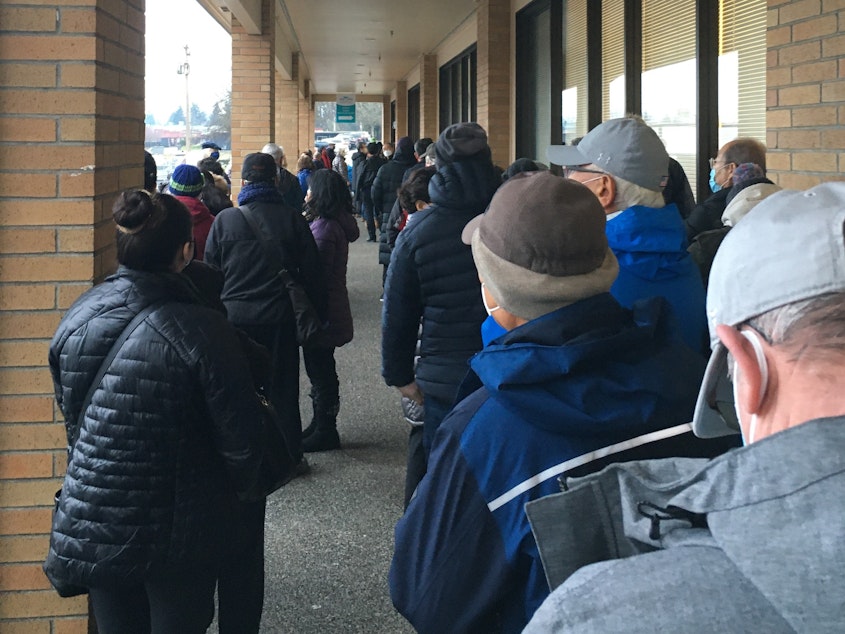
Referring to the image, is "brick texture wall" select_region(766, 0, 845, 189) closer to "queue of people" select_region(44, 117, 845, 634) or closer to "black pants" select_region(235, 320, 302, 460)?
"queue of people" select_region(44, 117, 845, 634)

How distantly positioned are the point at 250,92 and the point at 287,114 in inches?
461

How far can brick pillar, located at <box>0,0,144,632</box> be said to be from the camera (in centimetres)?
331

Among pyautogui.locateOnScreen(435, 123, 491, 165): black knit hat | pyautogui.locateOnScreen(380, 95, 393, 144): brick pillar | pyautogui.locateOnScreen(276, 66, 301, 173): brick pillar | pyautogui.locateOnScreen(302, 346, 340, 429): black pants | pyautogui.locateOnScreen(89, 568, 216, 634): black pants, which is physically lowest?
pyautogui.locateOnScreen(89, 568, 216, 634): black pants

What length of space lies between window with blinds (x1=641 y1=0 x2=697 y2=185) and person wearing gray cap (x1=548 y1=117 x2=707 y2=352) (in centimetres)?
528

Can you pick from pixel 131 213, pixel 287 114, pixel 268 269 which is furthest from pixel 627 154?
pixel 287 114

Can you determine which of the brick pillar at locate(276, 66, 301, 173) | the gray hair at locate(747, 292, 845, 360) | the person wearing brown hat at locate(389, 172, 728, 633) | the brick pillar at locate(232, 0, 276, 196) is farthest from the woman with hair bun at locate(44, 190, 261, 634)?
the brick pillar at locate(276, 66, 301, 173)

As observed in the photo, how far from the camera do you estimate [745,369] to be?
3.27ft

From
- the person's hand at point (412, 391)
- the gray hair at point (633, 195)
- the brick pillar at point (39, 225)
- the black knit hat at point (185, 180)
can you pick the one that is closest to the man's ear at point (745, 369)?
the gray hair at point (633, 195)

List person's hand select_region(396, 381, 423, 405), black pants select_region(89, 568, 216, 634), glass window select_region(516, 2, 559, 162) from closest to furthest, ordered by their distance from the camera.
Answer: black pants select_region(89, 568, 216, 634) < person's hand select_region(396, 381, 423, 405) < glass window select_region(516, 2, 559, 162)

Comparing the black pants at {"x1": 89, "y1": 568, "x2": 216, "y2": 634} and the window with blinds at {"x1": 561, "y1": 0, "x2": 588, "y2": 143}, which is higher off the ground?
the window with blinds at {"x1": 561, "y1": 0, "x2": 588, "y2": 143}

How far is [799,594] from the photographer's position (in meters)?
0.82

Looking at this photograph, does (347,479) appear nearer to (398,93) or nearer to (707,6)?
(707,6)

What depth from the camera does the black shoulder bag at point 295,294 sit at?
514 cm

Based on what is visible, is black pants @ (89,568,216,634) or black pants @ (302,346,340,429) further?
black pants @ (302,346,340,429)
